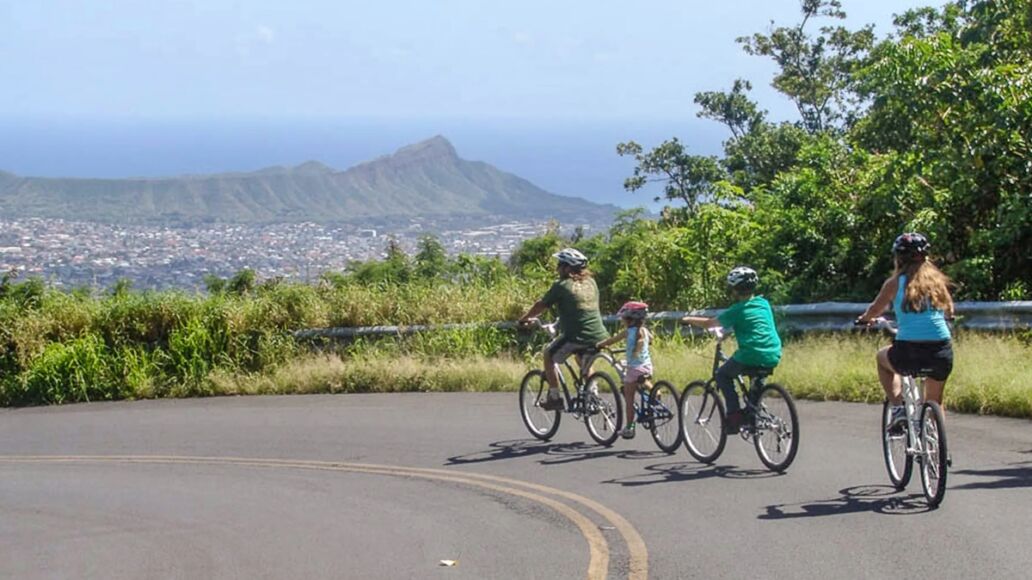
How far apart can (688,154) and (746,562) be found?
113 feet

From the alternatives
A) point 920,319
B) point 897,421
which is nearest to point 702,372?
point 897,421

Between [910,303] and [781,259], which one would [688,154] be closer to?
[781,259]

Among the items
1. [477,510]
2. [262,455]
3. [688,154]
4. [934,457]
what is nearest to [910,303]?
[934,457]

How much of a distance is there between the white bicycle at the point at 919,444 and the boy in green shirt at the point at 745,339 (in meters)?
1.01

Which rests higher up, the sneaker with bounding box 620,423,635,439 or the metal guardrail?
the metal guardrail

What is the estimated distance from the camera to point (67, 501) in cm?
1190

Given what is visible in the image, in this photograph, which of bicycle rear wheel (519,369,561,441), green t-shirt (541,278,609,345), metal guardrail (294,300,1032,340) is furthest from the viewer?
metal guardrail (294,300,1032,340)

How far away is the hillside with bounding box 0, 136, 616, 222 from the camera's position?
82250 mm

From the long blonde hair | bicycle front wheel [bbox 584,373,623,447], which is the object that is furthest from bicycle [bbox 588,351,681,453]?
the long blonde hair

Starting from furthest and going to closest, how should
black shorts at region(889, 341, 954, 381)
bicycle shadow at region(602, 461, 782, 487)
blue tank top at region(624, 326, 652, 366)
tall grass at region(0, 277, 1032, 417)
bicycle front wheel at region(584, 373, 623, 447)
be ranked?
tall grass at region(0, 277, 1032, 417) < bicycle front wheel at region(584, 373, 623, 447) < blue tank top at region(624, 326, 652, 366) < bicycle shadow at region(602, 461, 782, 487) < black shorts at region(889, 341, 954, 381)

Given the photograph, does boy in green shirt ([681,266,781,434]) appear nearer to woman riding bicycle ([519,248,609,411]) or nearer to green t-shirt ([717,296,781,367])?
green t-shirt ([717,296,781,367])

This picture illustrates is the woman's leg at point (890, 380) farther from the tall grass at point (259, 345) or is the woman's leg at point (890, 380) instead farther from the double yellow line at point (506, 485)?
the tall grass at point (259, 345)

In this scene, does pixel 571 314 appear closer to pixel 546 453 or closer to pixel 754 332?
pixel 546 453

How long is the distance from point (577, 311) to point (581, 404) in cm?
90
